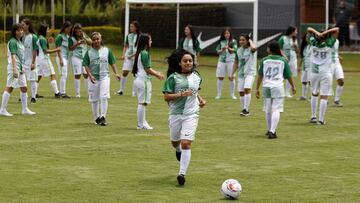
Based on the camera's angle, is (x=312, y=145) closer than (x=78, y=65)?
Yes

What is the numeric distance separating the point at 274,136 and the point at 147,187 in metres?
5.80

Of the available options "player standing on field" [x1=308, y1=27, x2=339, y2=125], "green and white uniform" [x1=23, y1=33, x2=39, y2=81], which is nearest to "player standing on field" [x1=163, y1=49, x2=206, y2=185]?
"player standing on field" [x1=308, y1=27, x2=339, y2=125]

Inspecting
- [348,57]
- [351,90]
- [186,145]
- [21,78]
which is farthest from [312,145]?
[348,57]

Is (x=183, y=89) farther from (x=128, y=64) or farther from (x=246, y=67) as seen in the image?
(x=128, y=64)

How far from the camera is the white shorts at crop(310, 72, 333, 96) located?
19766 millimetres

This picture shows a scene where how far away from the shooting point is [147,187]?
39.8ft

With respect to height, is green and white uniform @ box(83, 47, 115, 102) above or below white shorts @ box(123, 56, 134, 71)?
above

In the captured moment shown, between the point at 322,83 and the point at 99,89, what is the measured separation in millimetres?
4693

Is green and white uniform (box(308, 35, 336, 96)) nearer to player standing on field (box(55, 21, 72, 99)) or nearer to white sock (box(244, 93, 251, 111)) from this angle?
white sock (box(244, 93, 251, 111))

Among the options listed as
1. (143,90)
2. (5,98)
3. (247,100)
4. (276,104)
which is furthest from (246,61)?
(5,98)

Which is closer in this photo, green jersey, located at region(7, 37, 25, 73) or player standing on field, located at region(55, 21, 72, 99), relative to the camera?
green jersey, located at region(7, 37, 25, 73)

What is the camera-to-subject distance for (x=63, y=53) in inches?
1033

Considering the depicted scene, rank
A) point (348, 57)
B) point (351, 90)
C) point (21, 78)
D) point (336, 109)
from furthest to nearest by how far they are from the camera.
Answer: point (348, 57)
point (351, 90)
point (336, 109)
point (21, 78)

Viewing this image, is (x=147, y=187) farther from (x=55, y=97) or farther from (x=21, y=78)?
(x=55, y=97)
